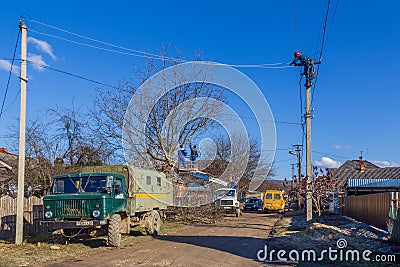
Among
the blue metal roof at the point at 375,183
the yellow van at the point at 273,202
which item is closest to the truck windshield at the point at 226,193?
the yellow van at the point at 273,202

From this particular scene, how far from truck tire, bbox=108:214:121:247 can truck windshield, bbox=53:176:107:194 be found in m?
1.04

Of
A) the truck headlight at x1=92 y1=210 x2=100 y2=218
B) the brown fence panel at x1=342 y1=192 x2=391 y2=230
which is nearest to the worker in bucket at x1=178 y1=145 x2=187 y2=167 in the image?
the brown fence panel at x1=342 y1=192 x2=391 y2=230

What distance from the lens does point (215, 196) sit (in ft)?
105

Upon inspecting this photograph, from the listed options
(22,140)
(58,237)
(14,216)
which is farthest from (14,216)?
(22,140)

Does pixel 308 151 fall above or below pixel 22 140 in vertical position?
below

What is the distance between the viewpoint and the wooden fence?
16.2m

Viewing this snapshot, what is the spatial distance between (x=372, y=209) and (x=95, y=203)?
50.3 ft

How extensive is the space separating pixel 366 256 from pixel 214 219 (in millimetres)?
15846

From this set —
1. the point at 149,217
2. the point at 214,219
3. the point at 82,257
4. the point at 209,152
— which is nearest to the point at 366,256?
the point at 82,257

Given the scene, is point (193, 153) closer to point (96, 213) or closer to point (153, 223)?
point (153, 223)

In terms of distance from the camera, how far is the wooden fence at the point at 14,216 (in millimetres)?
16156

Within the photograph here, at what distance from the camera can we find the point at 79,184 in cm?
1494

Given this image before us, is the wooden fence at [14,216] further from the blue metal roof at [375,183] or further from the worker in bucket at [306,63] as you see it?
the blue metal roof at [375,183]

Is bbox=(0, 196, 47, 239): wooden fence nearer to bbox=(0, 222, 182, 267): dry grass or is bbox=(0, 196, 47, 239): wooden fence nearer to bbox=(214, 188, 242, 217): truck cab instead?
bbox=(0, 222, 182, 267): dry grass
